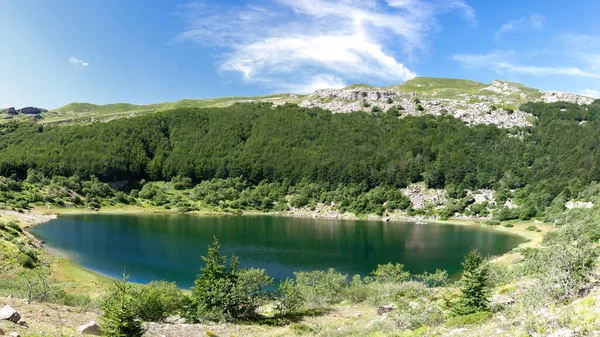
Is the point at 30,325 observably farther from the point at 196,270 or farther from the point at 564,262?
the point at 196,270

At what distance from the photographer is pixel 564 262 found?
2169 centimetres

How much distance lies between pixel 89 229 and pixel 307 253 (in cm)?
6854

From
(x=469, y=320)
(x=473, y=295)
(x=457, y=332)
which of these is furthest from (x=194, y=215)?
(x=457, y=332)

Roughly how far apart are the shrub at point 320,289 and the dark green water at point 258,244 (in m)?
16.5

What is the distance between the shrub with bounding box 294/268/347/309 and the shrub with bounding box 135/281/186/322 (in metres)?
15.4

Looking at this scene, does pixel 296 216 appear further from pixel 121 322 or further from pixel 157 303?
pixel 121 322

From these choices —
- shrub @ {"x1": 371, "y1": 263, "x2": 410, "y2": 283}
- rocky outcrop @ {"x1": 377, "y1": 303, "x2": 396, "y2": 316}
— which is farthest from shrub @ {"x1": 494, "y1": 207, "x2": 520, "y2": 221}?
rocky outcrop @ {"x1": 377, "y1": 303, "x2": 396, "y2": 316}

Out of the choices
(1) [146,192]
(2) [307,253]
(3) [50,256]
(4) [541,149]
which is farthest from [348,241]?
(4) [541,149]

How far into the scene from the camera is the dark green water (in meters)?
73.2

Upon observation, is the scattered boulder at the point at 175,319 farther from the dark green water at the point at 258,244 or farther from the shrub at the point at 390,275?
the shrub at the point at 390,275

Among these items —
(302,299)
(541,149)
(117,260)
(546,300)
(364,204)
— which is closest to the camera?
(546,300)

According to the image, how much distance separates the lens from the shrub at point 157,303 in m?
34.9

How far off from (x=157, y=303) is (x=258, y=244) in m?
62.0

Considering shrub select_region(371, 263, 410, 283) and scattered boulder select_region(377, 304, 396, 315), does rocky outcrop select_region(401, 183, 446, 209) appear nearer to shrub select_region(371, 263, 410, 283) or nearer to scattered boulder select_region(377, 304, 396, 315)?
shrub select_region(371, 263, 410, 283)
